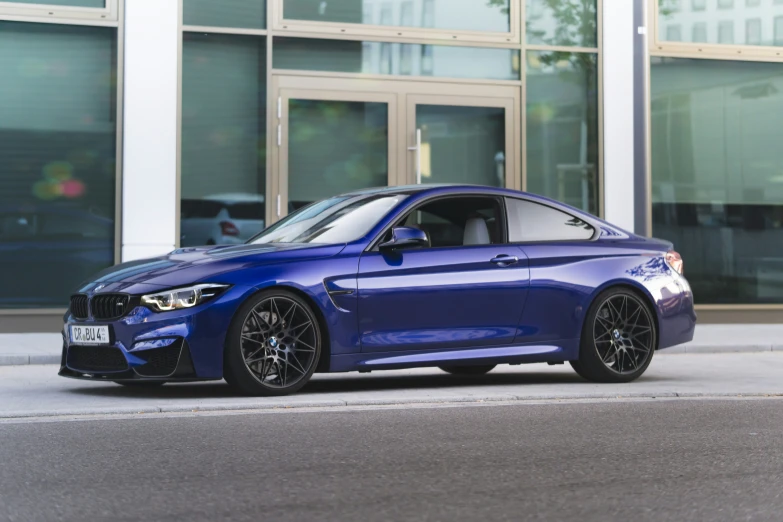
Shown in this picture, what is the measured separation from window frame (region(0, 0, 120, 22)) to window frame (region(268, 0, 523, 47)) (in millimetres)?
1936

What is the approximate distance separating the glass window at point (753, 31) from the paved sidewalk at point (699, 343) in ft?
13.4

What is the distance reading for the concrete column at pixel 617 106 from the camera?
A: 59.4 ft

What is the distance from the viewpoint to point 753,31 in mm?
18703

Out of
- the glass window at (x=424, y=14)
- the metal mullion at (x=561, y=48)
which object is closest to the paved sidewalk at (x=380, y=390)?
the glass window at (x=424, y=14)

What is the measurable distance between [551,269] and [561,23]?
346 inches

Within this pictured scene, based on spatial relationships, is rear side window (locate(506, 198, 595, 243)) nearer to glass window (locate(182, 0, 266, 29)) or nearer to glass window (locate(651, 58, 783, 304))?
glass window (locate(182, 0, 266, 29))

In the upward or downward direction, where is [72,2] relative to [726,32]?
downward

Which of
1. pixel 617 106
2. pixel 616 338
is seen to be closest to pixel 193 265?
pixel 616 338

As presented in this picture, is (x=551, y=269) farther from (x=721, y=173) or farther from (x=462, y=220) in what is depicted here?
(x=721, y=173)

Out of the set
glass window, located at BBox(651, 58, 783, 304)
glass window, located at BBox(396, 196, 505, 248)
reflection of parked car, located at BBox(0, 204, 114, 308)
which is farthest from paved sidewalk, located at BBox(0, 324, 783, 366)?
glass window, located at BBox(396, 196, 505, 248)

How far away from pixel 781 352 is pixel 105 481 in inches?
405

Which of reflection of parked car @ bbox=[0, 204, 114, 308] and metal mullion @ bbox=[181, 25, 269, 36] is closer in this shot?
reflection of parked car @ bbox=[0, 204, 114, 308]

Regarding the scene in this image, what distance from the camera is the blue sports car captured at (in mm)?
8648

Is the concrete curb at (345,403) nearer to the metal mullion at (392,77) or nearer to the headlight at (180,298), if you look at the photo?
the headlight at (180,298)
